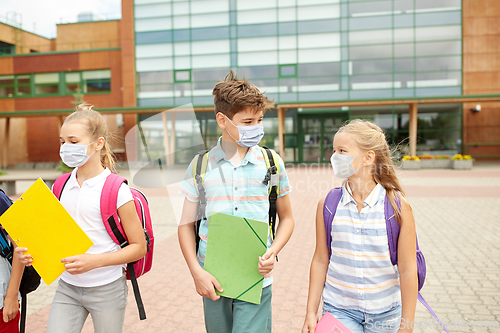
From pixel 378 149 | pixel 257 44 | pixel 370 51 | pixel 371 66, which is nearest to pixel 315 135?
pixel 371 66

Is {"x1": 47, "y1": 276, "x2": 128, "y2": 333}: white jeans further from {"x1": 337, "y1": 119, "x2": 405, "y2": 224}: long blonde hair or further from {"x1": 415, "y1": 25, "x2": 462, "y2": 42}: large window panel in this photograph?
{"x1": 415, "y1": 25, "x2": 462, "y2": 42}: large window panel

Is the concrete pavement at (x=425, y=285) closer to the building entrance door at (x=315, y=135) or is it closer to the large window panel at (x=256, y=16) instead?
the building entrance door at (x=315, y=135)

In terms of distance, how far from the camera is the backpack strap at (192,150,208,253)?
2.08 m

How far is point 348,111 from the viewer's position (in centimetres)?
2508

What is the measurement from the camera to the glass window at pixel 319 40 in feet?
81.3

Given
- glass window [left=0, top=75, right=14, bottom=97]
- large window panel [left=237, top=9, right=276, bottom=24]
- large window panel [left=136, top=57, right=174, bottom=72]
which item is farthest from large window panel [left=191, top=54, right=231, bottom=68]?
glass window [left=0, top=75, right=14, bottom=97]

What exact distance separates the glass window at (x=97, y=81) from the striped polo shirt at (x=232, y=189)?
3008cm

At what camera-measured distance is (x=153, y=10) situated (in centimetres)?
2680

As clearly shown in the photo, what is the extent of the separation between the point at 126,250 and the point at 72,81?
3237cm

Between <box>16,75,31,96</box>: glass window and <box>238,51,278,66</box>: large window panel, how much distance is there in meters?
19.0

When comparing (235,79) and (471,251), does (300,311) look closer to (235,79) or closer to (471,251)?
(235,79)

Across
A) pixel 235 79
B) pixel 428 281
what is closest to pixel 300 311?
pixel 428 281

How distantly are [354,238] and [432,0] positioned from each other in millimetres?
27686

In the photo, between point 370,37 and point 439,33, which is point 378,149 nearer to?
point 370,37
